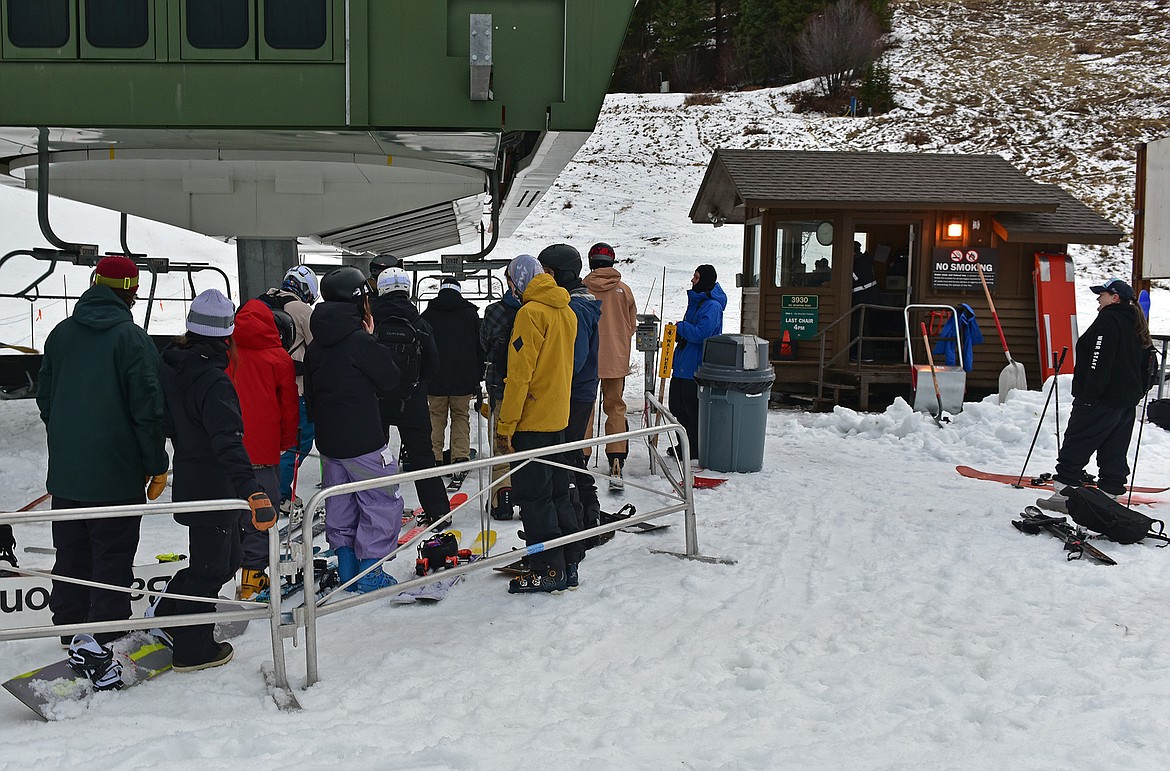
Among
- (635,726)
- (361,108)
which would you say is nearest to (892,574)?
(635,726)

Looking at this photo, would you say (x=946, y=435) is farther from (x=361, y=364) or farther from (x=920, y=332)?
(x=361, y=364)

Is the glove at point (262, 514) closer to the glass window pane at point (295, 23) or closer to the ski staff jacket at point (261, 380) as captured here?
the ski staff jacket at point (261, 380)

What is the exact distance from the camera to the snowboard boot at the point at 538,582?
476 centimetres

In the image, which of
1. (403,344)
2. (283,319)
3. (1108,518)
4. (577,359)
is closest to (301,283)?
(283,319)

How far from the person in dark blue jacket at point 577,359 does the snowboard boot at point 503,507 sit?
2.95 feet

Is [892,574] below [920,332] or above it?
below

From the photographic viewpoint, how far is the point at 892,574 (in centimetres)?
512

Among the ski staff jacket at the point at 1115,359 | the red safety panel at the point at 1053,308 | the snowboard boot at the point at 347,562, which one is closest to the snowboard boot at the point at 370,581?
the snowboard boot at the point at 347,562

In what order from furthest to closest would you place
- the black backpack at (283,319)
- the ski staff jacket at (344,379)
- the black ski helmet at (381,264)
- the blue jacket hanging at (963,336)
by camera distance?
the blue jacket hanging at (963,336)
the black ski helmet at (381,264)
the black backpack at (283,319)
the ski staff jacket at (344,379)

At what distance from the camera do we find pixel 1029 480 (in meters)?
7.60

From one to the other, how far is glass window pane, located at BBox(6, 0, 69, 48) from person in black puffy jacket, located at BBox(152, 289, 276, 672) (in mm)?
3753

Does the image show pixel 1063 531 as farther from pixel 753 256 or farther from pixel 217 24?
pixel 753 256

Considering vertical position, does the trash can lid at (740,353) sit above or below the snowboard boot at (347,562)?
above

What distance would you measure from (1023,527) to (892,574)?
1389 millimetres
